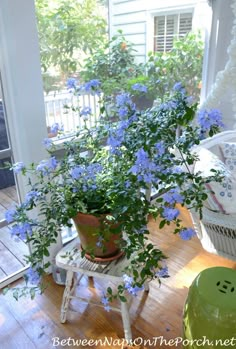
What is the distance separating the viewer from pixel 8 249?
188 centimetres

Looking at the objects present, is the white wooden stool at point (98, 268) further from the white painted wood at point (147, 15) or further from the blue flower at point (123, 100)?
the white painted wood at point (147, 15)

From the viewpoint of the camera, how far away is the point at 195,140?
107 cm

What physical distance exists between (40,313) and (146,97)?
5.35ft

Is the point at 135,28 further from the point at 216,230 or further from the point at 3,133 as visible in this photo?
the point at 216,230

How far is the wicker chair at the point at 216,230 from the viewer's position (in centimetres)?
156

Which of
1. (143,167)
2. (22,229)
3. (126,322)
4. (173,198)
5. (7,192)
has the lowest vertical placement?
(126,322)

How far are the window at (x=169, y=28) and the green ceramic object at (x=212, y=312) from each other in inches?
78.7

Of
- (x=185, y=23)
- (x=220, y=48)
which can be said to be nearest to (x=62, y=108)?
(x=185, y=23)

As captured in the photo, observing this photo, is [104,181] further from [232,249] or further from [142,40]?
[142,40]

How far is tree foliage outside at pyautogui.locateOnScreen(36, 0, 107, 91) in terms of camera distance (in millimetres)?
1583

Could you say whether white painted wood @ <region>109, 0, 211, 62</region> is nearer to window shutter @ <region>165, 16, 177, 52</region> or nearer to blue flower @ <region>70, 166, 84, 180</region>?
window shutter @ <region>165, 16, 177, 52</region>

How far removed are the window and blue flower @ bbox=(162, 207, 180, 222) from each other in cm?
185

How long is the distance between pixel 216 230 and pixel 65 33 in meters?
1.45

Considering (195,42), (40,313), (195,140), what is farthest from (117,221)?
(195,42)
